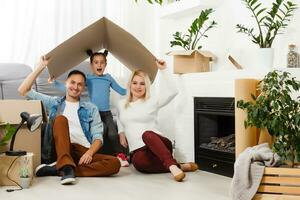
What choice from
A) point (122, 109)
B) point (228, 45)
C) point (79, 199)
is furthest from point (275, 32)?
point (79, 199)

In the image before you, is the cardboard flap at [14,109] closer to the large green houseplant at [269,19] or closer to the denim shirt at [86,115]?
the denim shirt at [86,115]

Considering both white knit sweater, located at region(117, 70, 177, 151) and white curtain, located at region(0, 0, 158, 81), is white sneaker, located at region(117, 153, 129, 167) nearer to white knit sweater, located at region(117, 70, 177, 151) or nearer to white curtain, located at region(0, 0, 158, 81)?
white knit sweater, located at region(117, 70, 177, 151)

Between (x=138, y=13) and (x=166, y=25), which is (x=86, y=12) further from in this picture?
(x=166, y=25)

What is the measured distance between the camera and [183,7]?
4.12 m

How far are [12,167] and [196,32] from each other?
1924 mm

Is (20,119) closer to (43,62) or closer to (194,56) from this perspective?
(43,62)

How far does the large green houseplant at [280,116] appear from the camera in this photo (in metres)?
2.40

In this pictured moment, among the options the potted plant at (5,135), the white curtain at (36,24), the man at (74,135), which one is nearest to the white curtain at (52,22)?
the white curtain at (36,24)

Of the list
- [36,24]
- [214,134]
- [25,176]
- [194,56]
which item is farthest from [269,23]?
[36,24]

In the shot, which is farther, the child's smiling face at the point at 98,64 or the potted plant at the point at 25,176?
the child's smiling face at the point at 98,64

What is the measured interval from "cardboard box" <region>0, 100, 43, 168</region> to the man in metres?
0.13

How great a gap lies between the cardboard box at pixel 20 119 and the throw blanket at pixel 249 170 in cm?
148

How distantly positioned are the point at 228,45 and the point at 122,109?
3.53 feet

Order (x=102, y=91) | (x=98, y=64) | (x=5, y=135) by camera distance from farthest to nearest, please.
A: (x=102, y=91) → (x=98, y=64) → (x=5, y=135)
